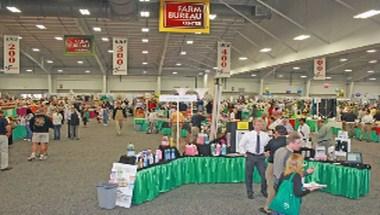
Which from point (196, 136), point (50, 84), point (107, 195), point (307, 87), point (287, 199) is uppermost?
point (307, 87)

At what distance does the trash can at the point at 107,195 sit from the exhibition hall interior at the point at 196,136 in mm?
16

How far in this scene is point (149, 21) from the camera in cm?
1537

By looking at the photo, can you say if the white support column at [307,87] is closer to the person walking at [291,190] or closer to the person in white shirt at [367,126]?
the person in white shirt at [367,126]

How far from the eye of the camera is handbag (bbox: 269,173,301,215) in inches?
143

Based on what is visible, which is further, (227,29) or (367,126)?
(227,29)

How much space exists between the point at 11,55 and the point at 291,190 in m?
15.2

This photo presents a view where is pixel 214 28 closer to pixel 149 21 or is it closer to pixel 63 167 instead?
pixel 149 21

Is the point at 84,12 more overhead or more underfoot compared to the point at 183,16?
more overhead

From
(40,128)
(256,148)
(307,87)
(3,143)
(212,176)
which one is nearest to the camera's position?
(256,148)

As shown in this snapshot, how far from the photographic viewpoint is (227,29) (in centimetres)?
1689

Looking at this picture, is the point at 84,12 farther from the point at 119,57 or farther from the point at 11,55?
the point at 11,55

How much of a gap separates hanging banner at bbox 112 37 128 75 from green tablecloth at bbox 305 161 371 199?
1064 centimetres

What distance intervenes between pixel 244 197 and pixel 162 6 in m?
5.33

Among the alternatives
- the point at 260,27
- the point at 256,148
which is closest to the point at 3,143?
the point at 256,148
